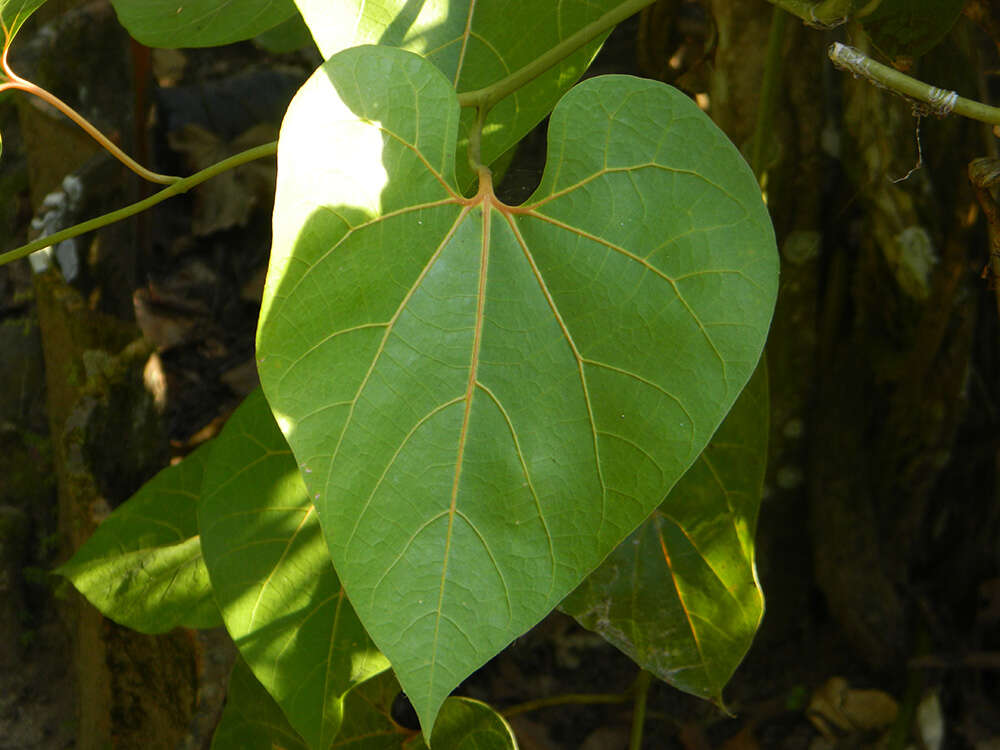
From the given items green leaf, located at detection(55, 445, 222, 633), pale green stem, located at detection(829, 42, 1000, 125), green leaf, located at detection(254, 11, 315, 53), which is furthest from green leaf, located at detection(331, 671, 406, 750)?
green leaf, located at detection(254, 11, 315, 53)

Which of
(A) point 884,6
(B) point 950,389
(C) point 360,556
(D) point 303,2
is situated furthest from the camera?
(B) point 950,389

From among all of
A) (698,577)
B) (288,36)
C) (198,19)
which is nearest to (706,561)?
(698,577)

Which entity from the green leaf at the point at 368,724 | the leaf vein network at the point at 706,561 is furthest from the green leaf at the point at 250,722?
the leaf vein network at the point at 706,561

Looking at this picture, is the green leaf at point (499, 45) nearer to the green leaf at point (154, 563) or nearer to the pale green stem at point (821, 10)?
the pale green stem at point (821, 10)

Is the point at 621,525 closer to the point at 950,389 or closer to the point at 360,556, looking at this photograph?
the point at 360,556

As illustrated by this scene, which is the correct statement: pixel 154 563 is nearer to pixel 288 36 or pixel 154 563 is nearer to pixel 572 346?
pixel 572 346

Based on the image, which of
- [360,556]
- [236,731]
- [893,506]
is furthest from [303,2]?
[893,506]

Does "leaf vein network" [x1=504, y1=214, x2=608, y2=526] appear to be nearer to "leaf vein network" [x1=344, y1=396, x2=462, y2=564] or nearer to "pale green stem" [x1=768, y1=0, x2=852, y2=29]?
"leaf vein network" [x1=344, y1=396, x2=462, y2=564]
